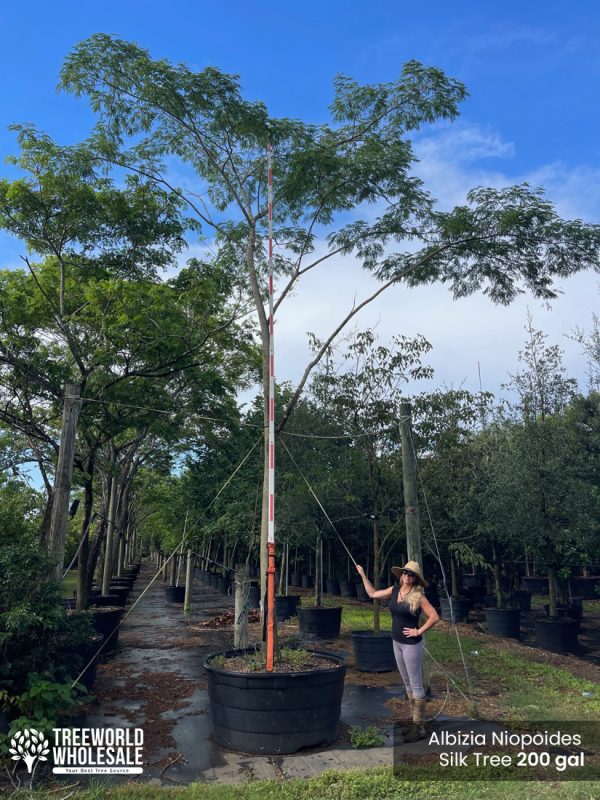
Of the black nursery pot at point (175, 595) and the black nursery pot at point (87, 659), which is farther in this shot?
the black nursery pot at point (175, 595)

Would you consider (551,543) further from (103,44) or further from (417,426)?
(103,44)

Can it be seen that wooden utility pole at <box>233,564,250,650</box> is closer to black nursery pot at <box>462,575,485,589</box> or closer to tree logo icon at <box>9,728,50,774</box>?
tree logo icon at <box>9,728,50,774</box>

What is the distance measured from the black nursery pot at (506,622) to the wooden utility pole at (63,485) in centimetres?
1066

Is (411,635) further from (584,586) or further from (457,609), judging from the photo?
(584,586)

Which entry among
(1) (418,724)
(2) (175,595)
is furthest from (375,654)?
(2) (175,595)

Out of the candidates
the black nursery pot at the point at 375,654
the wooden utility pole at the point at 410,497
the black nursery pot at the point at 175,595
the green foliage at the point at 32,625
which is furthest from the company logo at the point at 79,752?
the black nursery pot at the point at 175,595

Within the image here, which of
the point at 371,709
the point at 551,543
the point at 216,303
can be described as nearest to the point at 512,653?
the point at 551,543

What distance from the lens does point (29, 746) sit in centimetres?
521

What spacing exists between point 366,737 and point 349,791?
53.4 inches

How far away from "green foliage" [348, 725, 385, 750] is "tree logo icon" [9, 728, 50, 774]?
2877mm

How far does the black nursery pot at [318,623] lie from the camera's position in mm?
13047

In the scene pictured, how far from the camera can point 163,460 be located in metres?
22.5

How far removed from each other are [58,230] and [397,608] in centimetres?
848

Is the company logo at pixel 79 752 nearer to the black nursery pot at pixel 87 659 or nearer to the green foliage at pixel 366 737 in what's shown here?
Result: the black nursery pot at pixel 87 659
